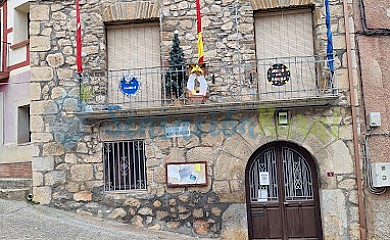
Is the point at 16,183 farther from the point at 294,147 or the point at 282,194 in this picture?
the point at 294,147

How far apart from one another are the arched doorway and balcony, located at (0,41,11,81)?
6.12m

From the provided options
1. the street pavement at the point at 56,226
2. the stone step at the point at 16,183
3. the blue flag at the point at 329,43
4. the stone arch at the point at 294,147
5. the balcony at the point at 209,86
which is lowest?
the street pavement at the point at 56,226

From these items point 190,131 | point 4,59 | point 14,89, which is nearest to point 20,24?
point 4,59

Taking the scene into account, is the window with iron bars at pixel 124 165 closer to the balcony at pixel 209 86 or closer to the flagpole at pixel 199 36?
the balcony at pixel 209 86

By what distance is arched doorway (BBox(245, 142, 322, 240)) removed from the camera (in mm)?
7227

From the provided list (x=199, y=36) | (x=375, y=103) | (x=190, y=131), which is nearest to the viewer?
(x=199, y=36)

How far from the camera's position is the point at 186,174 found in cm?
729

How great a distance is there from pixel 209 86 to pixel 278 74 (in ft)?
3.88

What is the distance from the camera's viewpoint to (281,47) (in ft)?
25.0

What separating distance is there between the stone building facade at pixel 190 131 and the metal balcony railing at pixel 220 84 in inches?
4.0

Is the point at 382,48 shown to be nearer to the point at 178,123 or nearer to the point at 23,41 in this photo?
the point at 178,123

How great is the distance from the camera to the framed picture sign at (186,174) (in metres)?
7.24

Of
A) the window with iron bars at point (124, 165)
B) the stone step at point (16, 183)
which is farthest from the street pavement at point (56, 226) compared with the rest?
the window with iron bars at point (124, 165)

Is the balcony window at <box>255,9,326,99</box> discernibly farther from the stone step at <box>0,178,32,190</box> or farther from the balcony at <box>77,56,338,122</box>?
the stone step at <box>0,178,32,190</box>
